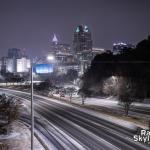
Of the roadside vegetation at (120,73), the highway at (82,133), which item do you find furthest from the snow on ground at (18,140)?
the roadside vegetation at (120,73)

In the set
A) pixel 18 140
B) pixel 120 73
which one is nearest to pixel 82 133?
pixel 18 140

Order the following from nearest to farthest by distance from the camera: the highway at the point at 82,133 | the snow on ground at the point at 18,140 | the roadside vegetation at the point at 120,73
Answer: the highway at the point at 82,133 < the snow on ground at the point at 18,140 < the roadside vegetation at the point at 120,73

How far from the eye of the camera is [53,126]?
1683 inches

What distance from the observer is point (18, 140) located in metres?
34.0

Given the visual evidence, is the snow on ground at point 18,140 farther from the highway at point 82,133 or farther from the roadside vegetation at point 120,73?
the roadside vegetation at point 120,73

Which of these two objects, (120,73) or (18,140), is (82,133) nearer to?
(18,140)

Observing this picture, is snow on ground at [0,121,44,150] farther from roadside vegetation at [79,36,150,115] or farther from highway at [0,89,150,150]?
roadside vegetation at [79,36,150,115]

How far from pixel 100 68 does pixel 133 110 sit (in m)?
45.7

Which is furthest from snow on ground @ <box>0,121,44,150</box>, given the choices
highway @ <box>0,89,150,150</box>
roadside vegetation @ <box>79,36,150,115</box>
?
roadside vegetation @ <box>79,36,150,115</box>

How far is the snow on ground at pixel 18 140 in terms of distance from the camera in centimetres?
3120

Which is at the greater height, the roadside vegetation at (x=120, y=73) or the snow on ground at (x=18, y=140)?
the roadside vegetation at (x=120, y=73)

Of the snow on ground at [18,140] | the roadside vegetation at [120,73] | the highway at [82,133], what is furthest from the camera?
the roadside vegetation at [120,73]

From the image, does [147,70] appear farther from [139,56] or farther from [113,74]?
[113,74]

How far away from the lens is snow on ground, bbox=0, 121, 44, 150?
3120 centimetres
